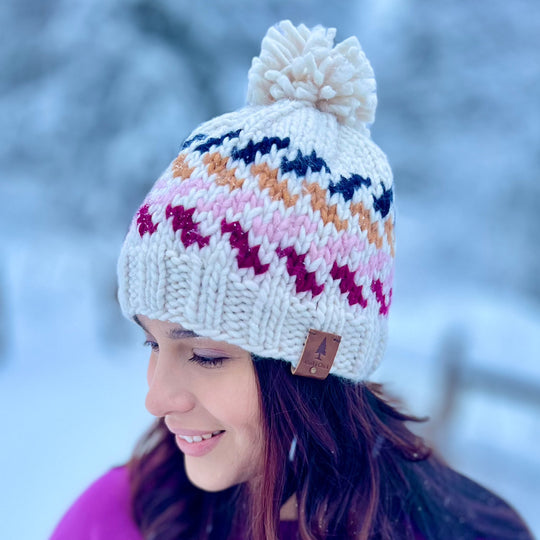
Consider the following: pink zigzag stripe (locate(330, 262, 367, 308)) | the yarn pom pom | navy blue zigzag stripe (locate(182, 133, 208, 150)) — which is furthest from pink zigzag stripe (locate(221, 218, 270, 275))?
the yarn pom pom

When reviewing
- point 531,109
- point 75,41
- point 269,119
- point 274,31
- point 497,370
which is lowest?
point 497,370

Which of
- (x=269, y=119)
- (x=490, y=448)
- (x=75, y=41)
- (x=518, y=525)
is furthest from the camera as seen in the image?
(x=75, y=41)

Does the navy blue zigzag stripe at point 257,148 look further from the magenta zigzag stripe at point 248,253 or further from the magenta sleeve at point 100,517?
the magenta sleeve at point 100,517

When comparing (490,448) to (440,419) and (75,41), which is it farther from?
(75,41)

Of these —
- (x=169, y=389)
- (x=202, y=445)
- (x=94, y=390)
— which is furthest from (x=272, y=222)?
(x=94, y=390)

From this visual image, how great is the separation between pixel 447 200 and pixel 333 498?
603 centimetres

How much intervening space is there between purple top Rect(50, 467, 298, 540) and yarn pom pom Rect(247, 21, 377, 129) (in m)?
1.22

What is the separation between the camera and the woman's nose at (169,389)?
1.05m

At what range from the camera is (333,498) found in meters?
1.21

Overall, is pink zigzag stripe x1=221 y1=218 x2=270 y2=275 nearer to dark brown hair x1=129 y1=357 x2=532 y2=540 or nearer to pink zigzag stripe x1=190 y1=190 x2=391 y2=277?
pink zigzag stripe x1=190 y1=190 x2=391 y2=277

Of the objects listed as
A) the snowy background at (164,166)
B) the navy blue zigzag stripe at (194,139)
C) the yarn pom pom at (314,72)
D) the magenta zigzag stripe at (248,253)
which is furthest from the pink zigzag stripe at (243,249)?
the snowy background at (164,166)

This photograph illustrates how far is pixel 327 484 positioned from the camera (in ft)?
3.98

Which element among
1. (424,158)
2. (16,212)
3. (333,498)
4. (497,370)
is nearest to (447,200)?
(424,158)

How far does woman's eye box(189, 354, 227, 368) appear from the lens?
3.42 feet
